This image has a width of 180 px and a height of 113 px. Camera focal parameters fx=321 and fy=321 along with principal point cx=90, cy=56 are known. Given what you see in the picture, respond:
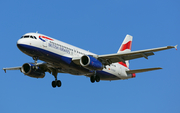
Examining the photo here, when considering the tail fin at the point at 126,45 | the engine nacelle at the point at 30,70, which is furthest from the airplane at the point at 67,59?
the tail fin at the point at 126,45

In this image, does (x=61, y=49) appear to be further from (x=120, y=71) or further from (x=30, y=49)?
(x=120, y=71)

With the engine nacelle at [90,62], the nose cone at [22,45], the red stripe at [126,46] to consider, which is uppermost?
the red stripe at [126,46]

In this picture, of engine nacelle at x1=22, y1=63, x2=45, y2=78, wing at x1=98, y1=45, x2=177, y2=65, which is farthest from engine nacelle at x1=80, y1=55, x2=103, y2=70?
engine nacelle at x1=22, y1=63, x2=45, y2=78

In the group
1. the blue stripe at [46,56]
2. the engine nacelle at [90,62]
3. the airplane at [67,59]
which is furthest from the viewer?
the engine nacelle at [90,62]

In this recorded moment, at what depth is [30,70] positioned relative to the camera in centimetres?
4175

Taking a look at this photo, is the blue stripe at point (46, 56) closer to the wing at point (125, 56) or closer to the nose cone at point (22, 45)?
the nose cone at point (22, 45)

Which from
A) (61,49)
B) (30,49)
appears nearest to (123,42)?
(61,49)

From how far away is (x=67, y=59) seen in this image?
126ft

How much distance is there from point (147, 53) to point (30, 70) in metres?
15.2

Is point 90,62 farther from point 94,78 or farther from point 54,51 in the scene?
point 54,51

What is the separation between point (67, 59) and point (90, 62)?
280 centimetres

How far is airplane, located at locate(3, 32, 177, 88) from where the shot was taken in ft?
120

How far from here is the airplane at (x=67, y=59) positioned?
120 feet

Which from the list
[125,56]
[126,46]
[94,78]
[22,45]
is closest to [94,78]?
[94,78]
